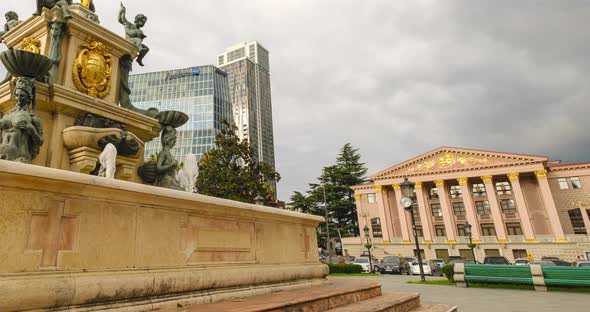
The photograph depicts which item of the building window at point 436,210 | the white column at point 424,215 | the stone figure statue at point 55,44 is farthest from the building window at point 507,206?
the stone figure statue at point 55,44

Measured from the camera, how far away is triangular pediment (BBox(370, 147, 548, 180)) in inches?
1811

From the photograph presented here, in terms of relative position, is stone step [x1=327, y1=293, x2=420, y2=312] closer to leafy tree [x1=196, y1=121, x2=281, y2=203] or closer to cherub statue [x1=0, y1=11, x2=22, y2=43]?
cherub statue [x1=0, y1=11, x2=22, y2=43]

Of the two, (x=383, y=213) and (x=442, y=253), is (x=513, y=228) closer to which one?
(x=442, y=253)

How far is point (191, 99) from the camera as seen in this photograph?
220ft

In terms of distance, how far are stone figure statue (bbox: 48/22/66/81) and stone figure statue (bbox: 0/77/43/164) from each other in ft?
4.44

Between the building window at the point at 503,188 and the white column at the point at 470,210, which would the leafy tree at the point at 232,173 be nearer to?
the white column at the point at 470,210

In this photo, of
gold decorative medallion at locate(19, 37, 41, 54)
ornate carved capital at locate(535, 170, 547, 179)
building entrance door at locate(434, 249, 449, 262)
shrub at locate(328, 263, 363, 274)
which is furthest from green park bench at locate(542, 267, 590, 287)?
ornate carved capital at locate(535, 170, 547, 179)

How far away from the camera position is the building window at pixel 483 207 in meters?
47.5

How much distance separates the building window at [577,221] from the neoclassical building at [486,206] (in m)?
0.10

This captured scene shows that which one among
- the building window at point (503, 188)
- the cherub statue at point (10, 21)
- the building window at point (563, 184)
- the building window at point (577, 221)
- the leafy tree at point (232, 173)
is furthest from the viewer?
the building window at point (503, 188)

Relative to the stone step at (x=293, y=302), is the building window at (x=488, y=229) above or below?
above

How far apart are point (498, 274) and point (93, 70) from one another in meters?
13.7

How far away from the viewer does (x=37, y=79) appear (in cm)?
555

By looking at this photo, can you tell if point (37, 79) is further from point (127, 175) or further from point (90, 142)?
point (127, 175)
